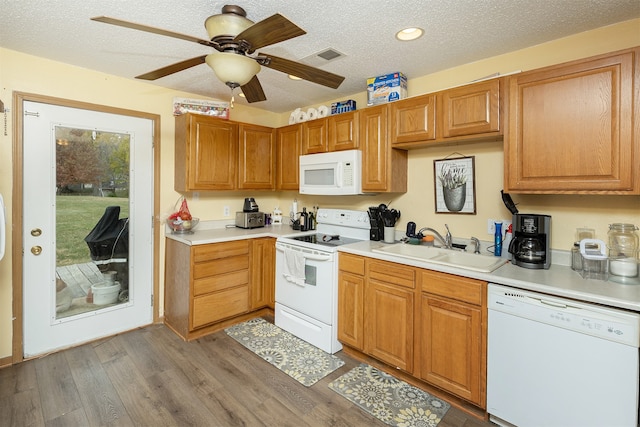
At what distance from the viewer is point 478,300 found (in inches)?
73.1

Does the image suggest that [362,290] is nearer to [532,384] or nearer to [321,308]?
[321,308]

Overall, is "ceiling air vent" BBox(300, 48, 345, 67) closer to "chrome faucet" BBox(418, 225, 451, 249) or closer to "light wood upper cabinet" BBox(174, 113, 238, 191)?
"light wood upper cabinet" BBox(174, 113, 238, 191)

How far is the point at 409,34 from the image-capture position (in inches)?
80.2

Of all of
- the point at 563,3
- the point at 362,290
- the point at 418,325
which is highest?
the point at 563,3

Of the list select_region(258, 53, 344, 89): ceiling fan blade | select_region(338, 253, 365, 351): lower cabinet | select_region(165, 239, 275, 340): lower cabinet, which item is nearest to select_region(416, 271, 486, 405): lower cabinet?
select_region(338, 253, 365, 351): lower cabinet

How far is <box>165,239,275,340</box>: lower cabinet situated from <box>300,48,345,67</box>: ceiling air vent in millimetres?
1842

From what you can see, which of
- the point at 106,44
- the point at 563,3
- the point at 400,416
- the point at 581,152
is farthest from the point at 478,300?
the point at 106,44

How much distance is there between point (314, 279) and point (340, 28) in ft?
6.44

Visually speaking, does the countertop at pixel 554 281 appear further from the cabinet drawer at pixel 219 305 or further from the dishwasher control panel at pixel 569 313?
the cabinet drawer at pixel 219 305

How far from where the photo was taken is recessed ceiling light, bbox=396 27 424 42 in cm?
198

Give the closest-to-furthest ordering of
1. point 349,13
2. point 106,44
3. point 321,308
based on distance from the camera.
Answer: point 349,13
point 106,44
point 321,308

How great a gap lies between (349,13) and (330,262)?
1.80 m

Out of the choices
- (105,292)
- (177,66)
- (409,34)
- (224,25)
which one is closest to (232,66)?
(224,25)

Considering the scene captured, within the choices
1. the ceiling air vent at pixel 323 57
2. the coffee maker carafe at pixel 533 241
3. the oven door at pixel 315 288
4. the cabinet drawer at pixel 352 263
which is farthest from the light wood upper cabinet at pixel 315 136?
the coffee maker carafe at pixel 533 241
